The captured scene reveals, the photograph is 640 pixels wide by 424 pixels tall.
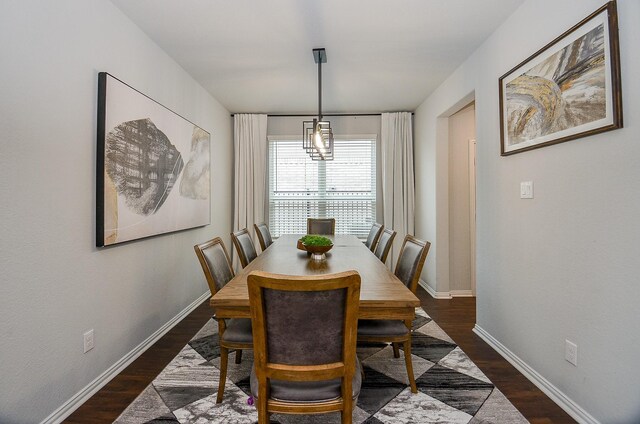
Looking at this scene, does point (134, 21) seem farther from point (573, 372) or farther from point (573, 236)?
point (573, 372)

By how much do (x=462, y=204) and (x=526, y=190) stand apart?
6.26 feet

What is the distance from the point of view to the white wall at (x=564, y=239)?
148cm

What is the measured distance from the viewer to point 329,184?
508 centimetres

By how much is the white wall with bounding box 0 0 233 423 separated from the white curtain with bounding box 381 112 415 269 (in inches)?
130

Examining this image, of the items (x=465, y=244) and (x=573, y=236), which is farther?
(x=465, y=244)

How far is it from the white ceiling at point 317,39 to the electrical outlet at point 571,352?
2.21 meters

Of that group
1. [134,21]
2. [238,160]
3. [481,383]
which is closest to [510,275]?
[481,383]

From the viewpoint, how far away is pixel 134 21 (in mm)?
2441

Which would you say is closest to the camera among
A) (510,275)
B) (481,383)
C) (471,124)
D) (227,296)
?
(227,296)

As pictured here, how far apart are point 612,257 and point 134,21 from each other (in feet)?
11.0

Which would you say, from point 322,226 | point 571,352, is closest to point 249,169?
point 322,226

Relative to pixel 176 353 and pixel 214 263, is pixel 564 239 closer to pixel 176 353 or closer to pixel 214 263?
pixel 214 263

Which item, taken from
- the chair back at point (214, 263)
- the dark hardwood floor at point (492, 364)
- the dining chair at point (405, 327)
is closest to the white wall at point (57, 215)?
the chair back at point (214, 263)

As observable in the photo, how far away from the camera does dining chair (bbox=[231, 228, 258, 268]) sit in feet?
8.76
